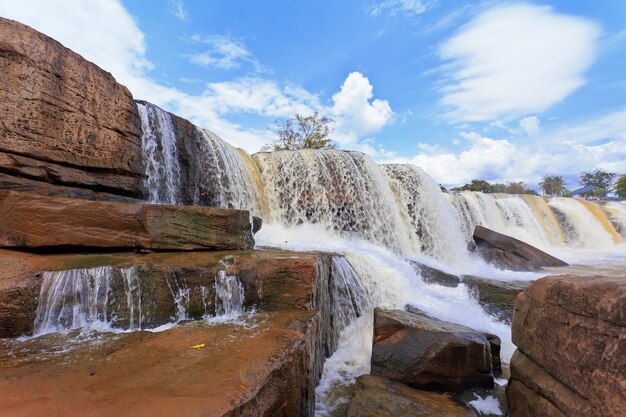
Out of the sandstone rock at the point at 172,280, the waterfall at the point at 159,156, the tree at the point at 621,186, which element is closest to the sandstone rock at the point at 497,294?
the sandstone rock at the point at 172,280

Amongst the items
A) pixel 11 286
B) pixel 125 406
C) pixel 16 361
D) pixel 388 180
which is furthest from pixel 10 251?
pixel 388 180

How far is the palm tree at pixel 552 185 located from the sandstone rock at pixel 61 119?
225 feet

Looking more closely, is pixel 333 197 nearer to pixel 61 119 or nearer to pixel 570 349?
pixel 61 119

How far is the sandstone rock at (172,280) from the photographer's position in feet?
12.5

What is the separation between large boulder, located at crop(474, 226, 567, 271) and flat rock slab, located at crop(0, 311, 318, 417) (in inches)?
455

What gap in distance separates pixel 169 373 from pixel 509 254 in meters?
13.5

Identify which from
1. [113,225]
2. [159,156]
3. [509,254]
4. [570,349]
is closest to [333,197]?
[159,156]

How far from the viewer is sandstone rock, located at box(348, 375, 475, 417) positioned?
11.5 ft

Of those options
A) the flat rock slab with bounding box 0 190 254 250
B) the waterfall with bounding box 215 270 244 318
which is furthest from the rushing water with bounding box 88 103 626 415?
the flat rock slab with bounding box 0 190 254 250

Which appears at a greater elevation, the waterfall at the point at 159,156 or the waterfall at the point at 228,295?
the waterfall at the point at 159,156

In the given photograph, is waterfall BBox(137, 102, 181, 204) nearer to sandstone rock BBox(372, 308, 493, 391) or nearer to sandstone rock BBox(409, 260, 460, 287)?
sandstone rock BBox(372, 308, 493, 391)

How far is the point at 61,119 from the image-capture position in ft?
20.1

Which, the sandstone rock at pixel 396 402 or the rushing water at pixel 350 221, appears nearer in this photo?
the sandstone rock at pixel 396 402

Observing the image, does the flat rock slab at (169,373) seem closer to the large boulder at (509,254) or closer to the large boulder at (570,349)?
the large boulder at (570,349)
